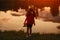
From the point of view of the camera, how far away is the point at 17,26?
10.1 ft

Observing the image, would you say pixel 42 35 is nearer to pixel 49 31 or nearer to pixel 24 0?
pixel 49 31

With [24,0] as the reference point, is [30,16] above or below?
below

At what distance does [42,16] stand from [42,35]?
293 mm

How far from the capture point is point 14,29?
3.08 metres

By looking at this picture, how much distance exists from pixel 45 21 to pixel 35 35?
275mm

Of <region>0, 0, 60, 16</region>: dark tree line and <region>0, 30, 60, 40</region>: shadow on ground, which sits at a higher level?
<region>0, 0, 60, 16</region>: dark tree line

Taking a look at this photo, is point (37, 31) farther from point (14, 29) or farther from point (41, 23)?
point (14, 29)

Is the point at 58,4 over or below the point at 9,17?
over

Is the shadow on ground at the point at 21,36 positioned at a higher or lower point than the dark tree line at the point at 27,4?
lower

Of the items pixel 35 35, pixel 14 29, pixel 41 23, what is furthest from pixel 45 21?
pixel 14 29

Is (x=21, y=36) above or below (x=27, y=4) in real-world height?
below

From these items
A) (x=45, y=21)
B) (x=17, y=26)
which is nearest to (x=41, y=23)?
(x=45, y=21)

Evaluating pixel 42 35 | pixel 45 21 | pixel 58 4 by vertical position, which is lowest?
pixel 42 35

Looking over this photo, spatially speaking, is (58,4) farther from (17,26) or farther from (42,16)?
(17,26)
